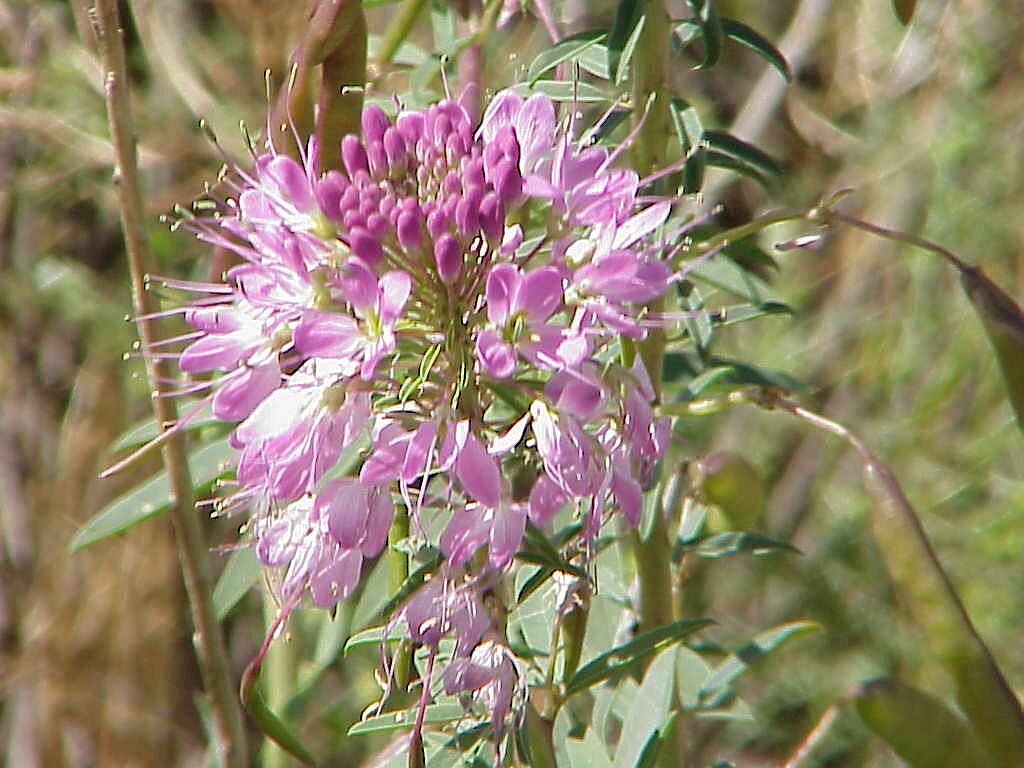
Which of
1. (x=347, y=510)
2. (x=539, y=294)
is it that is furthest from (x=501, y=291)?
(x=347, y=510)

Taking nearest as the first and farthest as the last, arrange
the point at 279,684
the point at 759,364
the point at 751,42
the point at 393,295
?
the point at 393,295 → the point at 751,42 → the point at 279,684 → the point at 759,364

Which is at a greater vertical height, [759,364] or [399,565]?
[399,565]

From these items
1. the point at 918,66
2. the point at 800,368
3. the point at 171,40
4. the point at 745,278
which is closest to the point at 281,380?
the point at 745,278

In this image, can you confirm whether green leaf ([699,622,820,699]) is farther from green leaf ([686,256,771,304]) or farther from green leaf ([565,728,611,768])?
green leaf ([686,256,771,304])

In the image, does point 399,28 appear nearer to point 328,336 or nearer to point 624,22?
point 624,22

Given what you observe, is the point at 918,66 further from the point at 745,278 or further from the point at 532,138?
the point at 532,138

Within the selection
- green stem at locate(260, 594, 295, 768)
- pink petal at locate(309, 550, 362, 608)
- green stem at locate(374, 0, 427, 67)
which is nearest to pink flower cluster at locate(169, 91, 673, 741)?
pink petal at locate(309, 550, 362, 608)
